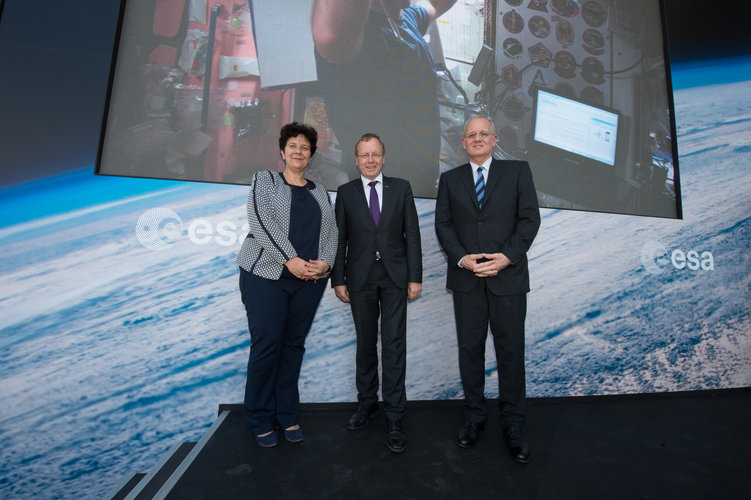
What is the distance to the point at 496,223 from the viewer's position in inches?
76.0

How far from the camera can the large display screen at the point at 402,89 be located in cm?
233

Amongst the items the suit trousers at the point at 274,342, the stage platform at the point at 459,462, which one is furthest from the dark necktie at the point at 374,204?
the stage platform at the point at 459,462

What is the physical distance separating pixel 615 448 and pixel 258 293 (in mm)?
2157

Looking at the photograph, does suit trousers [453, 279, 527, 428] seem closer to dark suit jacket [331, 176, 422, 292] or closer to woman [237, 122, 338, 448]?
dark suit jacket [331, 176, 422, 292]

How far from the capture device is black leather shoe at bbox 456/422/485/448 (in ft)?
6.10

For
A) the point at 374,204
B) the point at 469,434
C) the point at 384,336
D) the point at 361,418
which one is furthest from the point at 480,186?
the point at 361,418

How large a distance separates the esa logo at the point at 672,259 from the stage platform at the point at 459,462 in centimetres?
120

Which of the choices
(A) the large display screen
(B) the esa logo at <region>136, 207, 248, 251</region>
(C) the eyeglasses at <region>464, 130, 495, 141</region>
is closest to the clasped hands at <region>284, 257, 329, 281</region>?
(B) the esa logo at <region>136, 207, 248, 251</region>

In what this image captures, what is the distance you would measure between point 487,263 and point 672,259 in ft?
7.72

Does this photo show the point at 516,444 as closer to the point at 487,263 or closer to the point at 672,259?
the point at 487,263

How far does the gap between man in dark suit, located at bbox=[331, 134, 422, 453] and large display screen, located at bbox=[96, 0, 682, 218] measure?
560 mm

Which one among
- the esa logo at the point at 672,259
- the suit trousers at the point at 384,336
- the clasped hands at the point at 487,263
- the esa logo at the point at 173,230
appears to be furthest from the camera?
the esa logo at the point at 672,259

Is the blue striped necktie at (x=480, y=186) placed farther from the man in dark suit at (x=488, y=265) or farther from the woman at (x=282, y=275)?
the woman at (x=282, y=275)

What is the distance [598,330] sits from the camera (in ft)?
9.20
